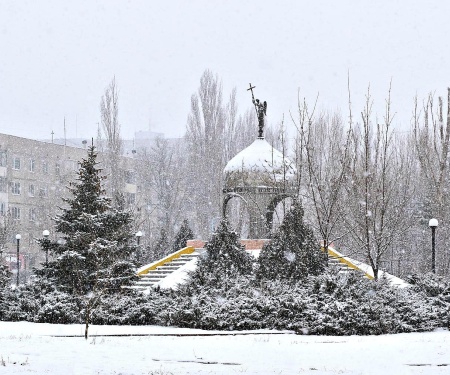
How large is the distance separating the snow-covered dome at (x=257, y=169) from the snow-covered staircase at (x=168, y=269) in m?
2.85

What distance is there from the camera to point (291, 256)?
19.1 m

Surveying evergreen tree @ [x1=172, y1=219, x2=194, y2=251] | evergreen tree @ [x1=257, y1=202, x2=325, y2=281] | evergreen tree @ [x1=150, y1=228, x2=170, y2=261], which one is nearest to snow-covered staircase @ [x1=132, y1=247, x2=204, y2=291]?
evergreen tree @ [x1=172, y1=219, x2=194, y2=251]

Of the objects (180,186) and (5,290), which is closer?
(5,290)

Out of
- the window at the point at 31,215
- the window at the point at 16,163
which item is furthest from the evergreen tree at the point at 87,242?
the window at the point at 31,215

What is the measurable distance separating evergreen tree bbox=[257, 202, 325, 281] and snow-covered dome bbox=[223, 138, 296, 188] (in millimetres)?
6803

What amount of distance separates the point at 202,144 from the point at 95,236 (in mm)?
28731

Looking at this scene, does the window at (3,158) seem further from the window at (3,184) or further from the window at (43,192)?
the window at (43,192)

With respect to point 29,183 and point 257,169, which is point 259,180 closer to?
point 257,169

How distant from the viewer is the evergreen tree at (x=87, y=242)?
63.4ft

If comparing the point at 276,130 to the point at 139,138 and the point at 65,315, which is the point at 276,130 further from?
the point at 139,138

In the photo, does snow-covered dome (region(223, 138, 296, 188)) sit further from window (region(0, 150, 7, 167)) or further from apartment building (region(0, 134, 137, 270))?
window (region(0, 150, 7, 167))

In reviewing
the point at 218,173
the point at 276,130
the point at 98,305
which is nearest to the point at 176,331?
the point at 98,305

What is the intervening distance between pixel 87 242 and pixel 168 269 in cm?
762

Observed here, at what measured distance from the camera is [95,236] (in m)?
19.4
